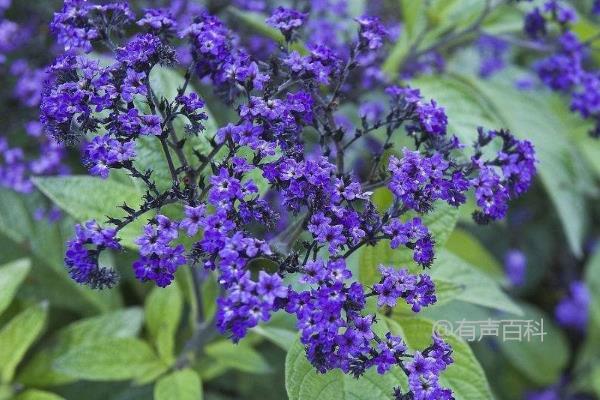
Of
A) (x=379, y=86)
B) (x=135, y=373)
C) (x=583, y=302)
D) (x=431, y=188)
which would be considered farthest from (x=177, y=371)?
(x=583, y=302)

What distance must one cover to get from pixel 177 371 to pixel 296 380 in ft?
2.26

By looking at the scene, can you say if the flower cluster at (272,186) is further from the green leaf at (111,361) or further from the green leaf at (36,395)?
the green leaf at (36,395)

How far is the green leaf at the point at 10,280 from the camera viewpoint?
2312 mm

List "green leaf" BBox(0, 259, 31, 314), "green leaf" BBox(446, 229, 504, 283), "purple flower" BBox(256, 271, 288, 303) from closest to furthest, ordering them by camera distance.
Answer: "purple flower" BBox(256, 271, 288, 303)
"green leaf" BBox(0, 259, 31, 314)
"green leaf" BBox(446, 229, 504, 283)

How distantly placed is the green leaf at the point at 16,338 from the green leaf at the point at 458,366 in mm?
1224

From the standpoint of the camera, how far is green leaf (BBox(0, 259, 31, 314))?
2.31 m

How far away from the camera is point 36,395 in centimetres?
236

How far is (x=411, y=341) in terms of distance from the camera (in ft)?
6.68

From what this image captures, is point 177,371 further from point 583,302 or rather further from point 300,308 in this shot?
point 583,302

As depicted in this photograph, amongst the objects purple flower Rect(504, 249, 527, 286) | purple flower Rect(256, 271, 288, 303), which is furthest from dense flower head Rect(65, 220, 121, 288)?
purple flower Rect(504, 249, 527, 286)

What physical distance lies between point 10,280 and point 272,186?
112 cm

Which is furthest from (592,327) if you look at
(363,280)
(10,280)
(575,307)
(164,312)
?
(10,280)

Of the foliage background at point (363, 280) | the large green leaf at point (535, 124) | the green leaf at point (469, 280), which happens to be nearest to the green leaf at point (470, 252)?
the foliage background at point (363, 280)

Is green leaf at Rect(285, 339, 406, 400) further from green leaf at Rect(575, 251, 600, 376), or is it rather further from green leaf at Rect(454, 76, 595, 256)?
green leaf at Rect(575, 251, 600, 376)
